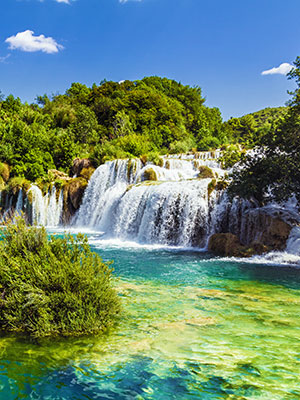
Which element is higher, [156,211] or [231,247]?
[156,211]

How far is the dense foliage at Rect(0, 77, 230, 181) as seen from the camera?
3241 centimetres

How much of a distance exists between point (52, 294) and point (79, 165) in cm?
2792

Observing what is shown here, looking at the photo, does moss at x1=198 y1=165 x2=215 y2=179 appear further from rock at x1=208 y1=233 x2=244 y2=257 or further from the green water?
the green water

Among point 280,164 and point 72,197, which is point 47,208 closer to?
point 72,197

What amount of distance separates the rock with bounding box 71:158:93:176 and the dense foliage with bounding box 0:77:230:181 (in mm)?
802

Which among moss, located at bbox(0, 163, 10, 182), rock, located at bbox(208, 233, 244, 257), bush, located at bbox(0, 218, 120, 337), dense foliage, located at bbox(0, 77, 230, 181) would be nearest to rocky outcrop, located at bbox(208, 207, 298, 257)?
rock, located at bbox(208, 233, 244, 257)

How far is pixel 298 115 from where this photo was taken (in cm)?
1222

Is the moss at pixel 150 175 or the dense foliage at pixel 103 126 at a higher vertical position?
→ the dense foliage at pixel 103 126

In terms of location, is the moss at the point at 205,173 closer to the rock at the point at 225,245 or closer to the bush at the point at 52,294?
the rock at the point at 225,245

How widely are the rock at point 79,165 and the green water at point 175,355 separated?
25012 millimetres

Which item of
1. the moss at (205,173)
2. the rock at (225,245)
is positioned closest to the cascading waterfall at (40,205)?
the moss at (205,173)

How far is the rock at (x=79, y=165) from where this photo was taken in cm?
3136

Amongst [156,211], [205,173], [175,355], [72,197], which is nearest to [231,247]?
[156,211]

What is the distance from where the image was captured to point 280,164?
492 inches
